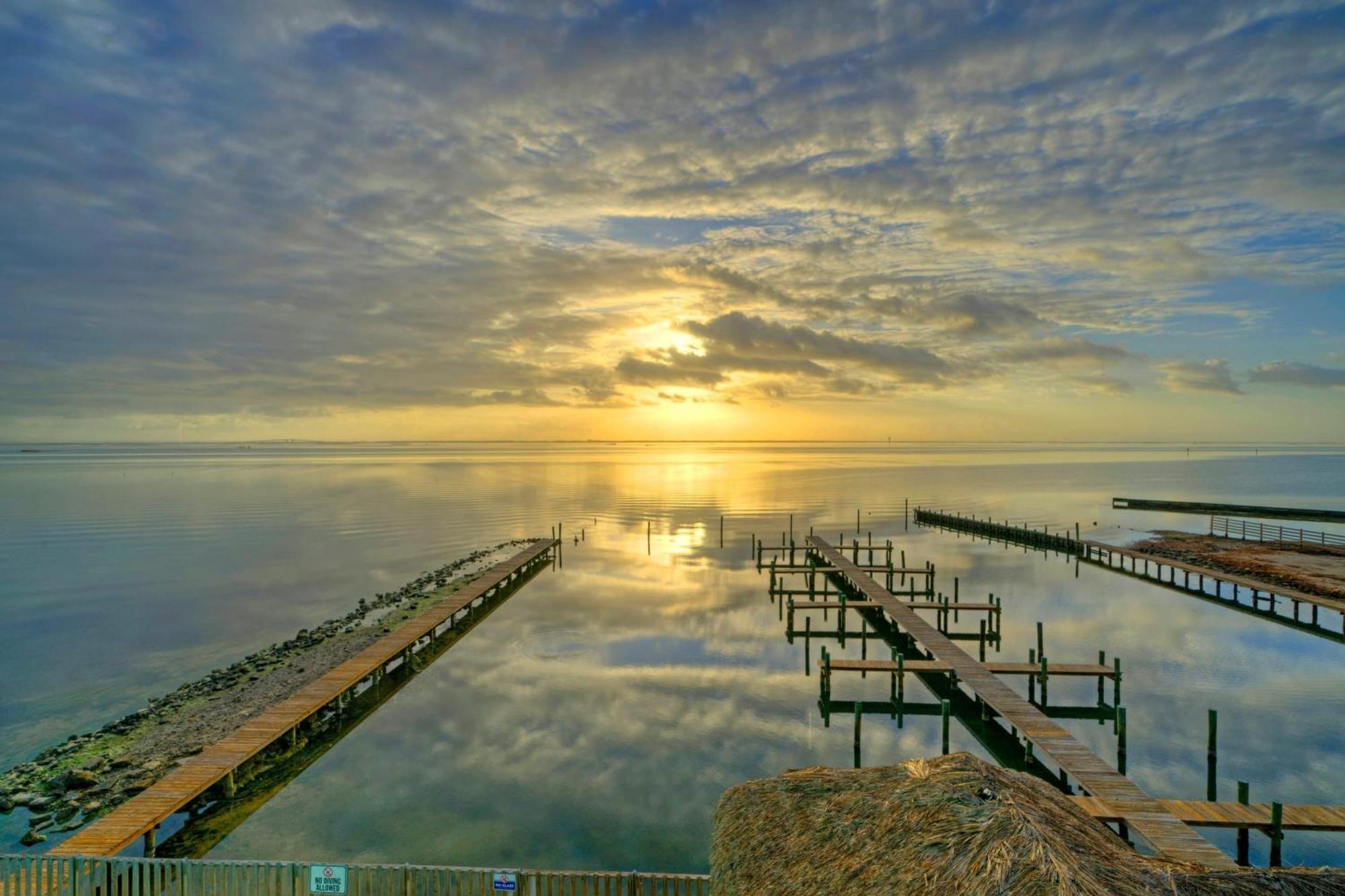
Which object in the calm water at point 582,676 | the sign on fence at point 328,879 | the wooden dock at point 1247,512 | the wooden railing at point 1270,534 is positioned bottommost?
the calm water at point 582,676

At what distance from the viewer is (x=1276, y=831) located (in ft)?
46.4

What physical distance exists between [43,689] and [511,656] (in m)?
17.4

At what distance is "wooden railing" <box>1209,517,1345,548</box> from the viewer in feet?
177

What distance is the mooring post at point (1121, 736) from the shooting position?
20547 mm

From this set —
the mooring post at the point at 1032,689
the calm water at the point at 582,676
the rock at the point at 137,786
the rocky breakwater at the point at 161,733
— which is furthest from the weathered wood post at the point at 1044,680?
the rock at the point at 137,786

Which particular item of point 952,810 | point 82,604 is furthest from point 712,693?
point 82,604

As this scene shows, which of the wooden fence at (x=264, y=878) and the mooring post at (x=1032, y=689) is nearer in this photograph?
the wooden fence at (x=264, y=878)

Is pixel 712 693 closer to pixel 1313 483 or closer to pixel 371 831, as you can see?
pixel 371 831

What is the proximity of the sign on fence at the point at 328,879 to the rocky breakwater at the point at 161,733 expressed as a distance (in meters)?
10.5

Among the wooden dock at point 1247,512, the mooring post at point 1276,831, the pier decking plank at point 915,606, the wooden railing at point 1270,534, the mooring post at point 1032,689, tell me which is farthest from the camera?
the wooden dock at point 1247,512

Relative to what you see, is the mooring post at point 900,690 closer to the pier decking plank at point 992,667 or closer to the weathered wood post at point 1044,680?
the pier decking plank at point 992,667

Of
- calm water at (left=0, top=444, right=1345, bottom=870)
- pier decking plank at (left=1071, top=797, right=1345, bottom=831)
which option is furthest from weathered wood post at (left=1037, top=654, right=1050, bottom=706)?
pier decking plank at (left=1071, top=797, right=1345, bottom=831)

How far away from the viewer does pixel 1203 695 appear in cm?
2594

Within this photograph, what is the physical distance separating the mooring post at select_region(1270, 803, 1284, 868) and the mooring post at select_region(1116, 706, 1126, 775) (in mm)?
6280
